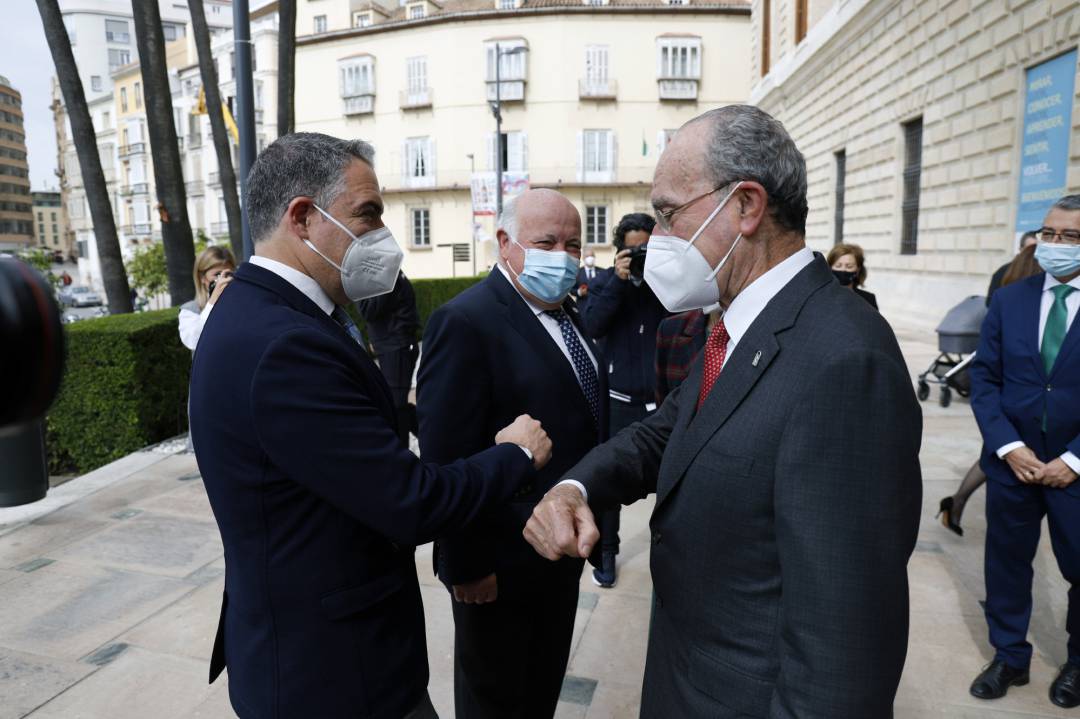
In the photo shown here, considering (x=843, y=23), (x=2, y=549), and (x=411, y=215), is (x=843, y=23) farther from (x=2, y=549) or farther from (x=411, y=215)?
(x=411, y=215)

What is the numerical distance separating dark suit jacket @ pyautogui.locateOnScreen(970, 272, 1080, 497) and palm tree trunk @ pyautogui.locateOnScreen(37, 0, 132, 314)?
9.25 m

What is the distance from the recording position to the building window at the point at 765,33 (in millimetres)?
24142

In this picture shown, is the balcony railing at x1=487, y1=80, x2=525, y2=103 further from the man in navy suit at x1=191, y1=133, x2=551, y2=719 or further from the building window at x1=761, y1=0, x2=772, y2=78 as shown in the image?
the man in navy suit at x1=191, y1=133, x2=551, y2=719

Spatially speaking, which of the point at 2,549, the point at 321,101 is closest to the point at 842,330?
the point at 2,549

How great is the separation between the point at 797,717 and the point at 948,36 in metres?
14.6

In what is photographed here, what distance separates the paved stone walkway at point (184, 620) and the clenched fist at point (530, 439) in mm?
1655

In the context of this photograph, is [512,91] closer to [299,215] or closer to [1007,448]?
[1007,448]

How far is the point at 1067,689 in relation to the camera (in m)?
3.00

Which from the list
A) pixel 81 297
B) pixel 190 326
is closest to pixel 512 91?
pixel 81 297

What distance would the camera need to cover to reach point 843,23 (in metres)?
16.8

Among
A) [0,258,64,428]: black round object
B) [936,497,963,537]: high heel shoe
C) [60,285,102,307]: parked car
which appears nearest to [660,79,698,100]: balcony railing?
[60,285,102,307]: parked car

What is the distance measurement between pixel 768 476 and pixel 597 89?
38.3 m

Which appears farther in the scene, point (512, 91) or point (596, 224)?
point (596, 224)

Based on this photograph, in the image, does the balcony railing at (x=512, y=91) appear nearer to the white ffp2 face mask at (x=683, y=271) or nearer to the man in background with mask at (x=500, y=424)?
the man in background with mask at (x=500, y=424)
